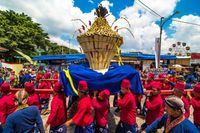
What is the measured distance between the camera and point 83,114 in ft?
14.0

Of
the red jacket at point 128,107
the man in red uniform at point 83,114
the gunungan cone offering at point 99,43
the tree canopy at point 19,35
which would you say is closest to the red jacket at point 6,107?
the man in red uniform at point 83,114

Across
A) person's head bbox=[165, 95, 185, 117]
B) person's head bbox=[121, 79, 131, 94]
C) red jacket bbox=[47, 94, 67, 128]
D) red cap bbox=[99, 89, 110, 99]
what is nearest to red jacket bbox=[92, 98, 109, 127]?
red cap bbox=[99, 89, 110, 99]

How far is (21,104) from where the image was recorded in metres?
3.26

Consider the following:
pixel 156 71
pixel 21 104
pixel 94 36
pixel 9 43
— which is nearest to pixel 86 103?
pixel 21 104

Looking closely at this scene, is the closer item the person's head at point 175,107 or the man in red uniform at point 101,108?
the person's head at point 175,107

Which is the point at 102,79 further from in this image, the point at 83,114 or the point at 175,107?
the point at 175,107

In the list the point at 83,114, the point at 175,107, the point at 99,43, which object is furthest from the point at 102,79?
the point at 175,107

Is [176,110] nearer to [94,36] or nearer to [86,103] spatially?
[86,103]

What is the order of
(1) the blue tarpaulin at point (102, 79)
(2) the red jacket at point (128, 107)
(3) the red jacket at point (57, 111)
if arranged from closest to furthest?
(3) the red jacket at point (57, 111)
(2) the red jacket at point (128, 107)
(1) the blue tarpaulin at point (102, 79)

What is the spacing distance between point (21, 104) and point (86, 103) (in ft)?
4.25

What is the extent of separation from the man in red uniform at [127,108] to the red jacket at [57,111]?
1.12 meters

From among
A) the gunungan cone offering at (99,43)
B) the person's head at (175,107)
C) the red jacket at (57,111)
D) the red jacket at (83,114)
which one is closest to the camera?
the person's head at (175,107)

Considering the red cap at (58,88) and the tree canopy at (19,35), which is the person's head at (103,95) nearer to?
the red cap at (58,88)

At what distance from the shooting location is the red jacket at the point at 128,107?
4.73 m
